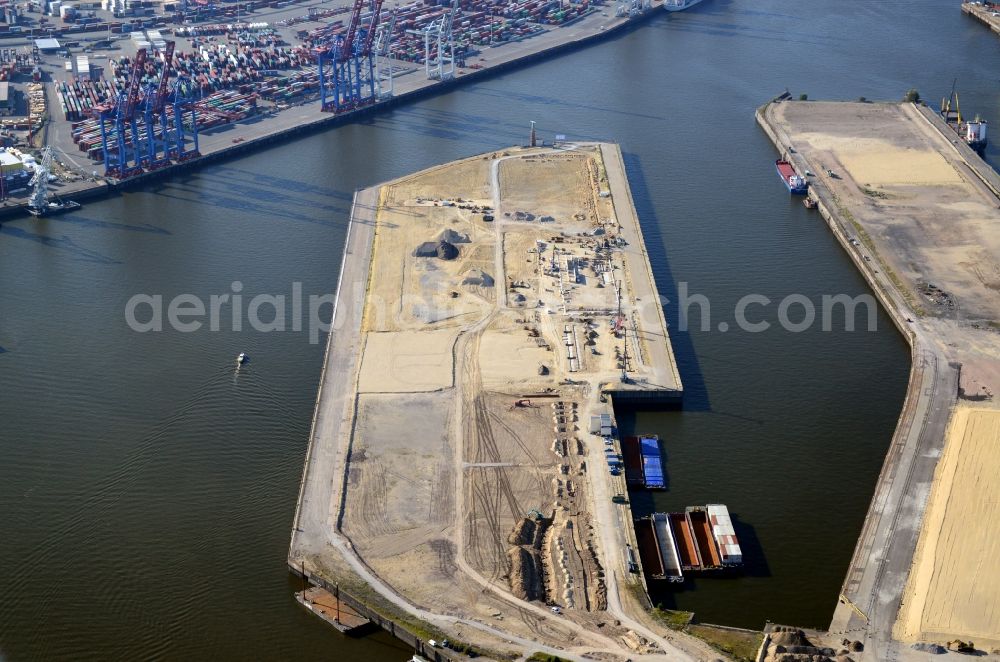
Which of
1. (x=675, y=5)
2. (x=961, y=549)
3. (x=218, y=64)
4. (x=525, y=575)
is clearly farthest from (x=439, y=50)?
(x=961, y=549)

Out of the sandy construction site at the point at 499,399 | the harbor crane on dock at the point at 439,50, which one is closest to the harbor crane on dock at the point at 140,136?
the sandy construction site at the point at 499,399

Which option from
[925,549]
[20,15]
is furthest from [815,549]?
[20,15]

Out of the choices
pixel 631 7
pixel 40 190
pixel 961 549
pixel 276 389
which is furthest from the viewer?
pixel 631 7

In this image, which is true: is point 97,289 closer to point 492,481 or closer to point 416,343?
point 416,343

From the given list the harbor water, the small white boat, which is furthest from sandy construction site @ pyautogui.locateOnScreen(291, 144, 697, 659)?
the small white boat

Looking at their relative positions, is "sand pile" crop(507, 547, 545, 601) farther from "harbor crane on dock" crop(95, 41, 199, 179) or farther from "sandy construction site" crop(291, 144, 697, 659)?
"harbor crane on dock" crop(95, 41, 199, 179)

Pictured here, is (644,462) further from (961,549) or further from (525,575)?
(961,549)
